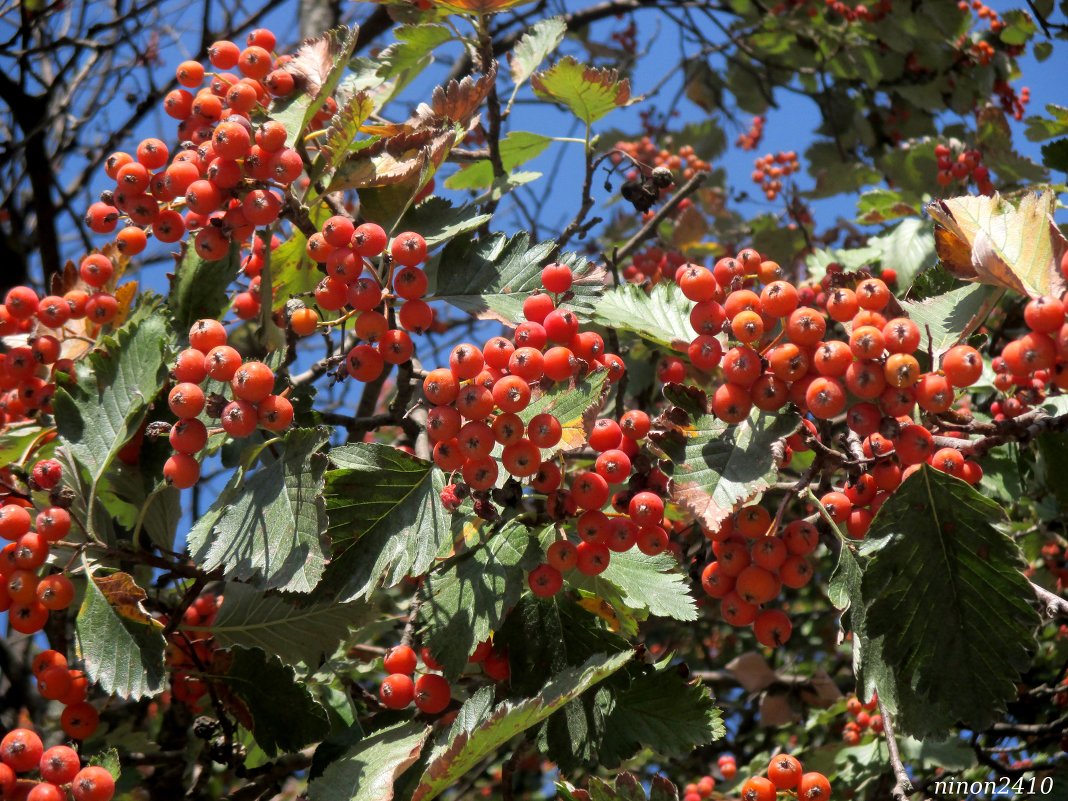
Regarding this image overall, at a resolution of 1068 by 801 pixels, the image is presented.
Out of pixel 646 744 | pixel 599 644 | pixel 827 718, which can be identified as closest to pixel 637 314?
pixel 599 644

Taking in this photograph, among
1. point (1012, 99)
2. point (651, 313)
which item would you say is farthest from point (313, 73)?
point (1012, 99)

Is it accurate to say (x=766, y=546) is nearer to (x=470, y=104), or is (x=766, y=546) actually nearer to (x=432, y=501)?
(x=432, y=501)

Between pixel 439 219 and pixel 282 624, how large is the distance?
3.69 feet

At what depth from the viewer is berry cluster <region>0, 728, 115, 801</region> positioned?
204 centimetres

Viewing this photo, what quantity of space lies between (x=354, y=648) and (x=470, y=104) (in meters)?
1.90

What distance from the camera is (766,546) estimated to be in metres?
1.91

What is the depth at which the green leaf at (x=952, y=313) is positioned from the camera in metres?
1.80

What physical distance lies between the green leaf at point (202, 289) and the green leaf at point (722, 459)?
132 centimetres

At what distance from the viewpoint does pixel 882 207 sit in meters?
4.22

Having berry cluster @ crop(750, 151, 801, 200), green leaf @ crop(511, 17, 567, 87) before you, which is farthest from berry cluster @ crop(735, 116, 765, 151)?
green leaf @ crop(511, 17, 567, 87)

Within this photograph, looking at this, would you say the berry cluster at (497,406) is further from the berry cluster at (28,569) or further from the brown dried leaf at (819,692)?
the brown dried leaf at (819,692)

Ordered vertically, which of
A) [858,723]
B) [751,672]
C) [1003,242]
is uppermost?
[1003,242]

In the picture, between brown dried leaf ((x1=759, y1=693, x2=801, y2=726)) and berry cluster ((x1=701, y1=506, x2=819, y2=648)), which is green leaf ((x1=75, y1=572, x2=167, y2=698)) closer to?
berry cluster ((x1=701, y1=506, x2=819, y2=648))

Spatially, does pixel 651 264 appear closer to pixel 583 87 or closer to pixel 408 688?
pixel 583 87
